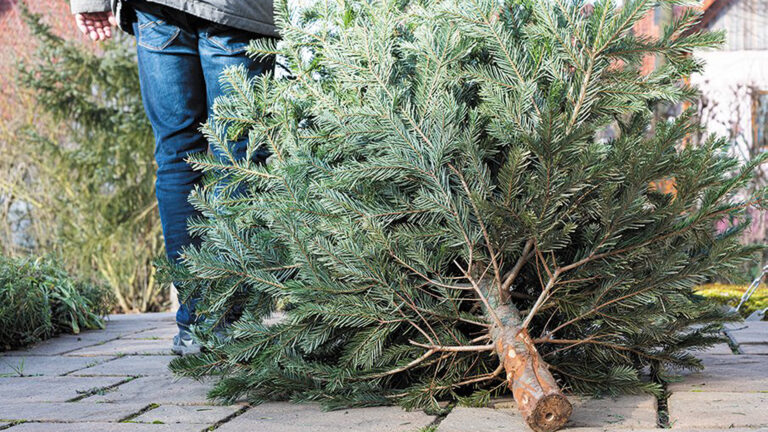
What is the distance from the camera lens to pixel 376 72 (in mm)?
1900

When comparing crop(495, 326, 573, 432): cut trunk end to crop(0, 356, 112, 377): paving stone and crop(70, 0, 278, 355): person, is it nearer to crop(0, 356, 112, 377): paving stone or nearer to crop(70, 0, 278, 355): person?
crop(70, 0, 278, 355): person

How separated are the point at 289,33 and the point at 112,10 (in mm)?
927

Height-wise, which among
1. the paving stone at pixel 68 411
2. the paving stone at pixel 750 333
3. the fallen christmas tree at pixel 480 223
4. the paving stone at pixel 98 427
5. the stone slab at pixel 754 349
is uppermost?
the fallen christmas tree at pixel 480 223

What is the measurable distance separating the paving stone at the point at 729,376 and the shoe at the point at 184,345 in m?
1.62

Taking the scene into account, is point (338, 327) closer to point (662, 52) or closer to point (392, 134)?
point (392, 134)

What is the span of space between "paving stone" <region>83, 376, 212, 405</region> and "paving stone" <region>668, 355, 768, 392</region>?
138 centimetres

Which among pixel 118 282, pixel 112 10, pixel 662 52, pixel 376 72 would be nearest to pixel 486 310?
pixel 376 72

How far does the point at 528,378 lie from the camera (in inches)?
67.2

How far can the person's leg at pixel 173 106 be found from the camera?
2617 mm

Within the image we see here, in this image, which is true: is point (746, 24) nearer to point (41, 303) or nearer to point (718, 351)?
point (718, 351)

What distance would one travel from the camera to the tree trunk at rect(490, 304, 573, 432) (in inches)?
64.2

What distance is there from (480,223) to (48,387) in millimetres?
1582

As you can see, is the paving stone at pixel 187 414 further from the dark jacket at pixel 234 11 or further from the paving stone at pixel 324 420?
the dark jacket at pixel 234 11

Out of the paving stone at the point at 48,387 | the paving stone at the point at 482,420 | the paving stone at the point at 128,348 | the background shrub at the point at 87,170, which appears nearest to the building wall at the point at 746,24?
the background shrub at the point at 87,170
